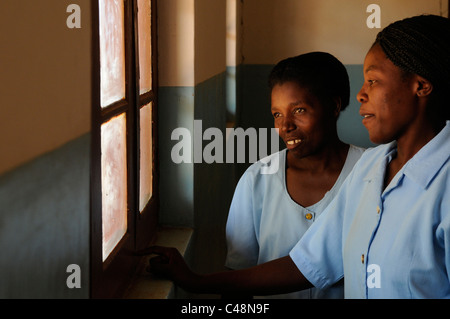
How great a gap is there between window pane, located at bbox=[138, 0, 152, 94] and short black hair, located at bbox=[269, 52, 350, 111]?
0.40 meters

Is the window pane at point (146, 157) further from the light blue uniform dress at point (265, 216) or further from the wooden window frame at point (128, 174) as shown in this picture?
the light blue uniform dress at point (265, 216)

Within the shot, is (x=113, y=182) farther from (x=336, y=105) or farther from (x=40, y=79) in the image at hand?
(x=336, y=105)

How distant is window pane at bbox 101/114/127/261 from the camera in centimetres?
124

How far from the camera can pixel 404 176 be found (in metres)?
1.12

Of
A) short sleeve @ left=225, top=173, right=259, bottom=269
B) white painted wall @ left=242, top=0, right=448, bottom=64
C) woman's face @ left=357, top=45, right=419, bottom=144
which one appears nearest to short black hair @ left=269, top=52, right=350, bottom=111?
short sleeve @ left=225, top=173, right=259, bottom=269

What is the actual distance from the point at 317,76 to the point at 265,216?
0.47 metres

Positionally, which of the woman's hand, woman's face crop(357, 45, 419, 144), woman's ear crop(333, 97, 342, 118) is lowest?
the woman's hand

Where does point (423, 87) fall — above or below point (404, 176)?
above

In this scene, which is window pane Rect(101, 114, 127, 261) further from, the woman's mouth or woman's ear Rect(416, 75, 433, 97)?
woman's ear Rect(416, 75, 433, 97)

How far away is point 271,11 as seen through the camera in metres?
4.85

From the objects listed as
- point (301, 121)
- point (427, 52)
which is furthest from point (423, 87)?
point (301, 121)

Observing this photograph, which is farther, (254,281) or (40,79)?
(254,281)

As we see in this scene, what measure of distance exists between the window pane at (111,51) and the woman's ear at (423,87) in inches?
25.6

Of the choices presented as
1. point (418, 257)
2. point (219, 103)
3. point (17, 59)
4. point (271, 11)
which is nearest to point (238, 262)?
point (418, 257)
